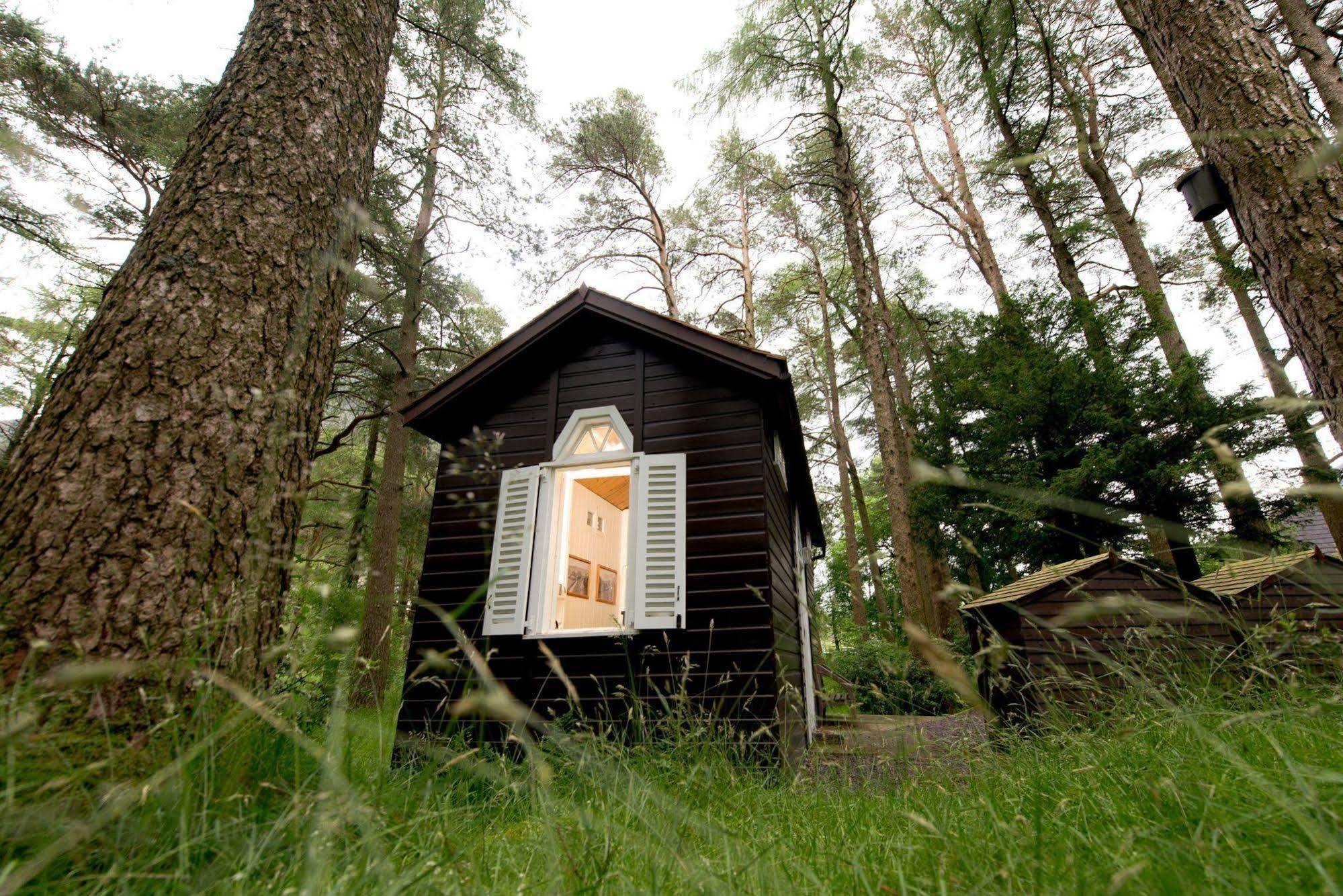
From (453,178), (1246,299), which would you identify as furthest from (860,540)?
(453,178)

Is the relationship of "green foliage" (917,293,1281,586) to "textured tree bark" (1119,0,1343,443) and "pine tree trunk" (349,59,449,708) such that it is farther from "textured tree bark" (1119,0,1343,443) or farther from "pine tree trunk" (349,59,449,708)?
"pine tree trunk" (349,59,449,708)

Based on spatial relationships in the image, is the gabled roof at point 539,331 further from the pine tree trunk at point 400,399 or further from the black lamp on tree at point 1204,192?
the black lamp on tree at point 1204,192

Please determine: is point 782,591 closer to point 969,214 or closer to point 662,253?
point 662,253

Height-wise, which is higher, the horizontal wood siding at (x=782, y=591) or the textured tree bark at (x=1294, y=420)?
the textured tree bark at (x=1294, y=420)

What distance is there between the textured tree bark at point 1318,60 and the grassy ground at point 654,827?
4.58 m

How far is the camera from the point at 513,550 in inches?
227

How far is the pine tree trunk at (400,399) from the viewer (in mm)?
8898

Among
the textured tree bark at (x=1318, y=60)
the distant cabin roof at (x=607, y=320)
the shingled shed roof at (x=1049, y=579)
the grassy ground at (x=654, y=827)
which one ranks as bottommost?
the grassy ground at (x=654, y=827)

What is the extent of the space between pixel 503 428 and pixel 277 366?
4.53 metres

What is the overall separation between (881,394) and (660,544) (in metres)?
6.34

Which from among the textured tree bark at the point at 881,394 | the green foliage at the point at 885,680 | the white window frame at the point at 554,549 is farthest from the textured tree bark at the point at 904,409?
the white window frame at the point at 554,549

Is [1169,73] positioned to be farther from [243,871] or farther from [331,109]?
[243,871]

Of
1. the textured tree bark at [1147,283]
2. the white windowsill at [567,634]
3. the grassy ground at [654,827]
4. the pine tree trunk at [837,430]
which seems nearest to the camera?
the grassy ground at [654,827]

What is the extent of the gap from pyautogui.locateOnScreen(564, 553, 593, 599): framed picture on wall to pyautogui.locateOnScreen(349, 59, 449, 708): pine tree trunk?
262 centimetres
